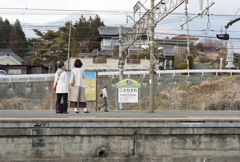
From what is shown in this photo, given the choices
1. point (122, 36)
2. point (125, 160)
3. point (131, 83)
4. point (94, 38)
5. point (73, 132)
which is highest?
point (94, 38)

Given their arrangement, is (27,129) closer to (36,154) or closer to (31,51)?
(36,154)

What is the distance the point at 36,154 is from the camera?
891 centimetres

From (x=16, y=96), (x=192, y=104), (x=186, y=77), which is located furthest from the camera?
(x=186, y=77)

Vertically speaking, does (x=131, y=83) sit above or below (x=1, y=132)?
above

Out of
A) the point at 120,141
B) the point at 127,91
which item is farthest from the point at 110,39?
the point at 120,141

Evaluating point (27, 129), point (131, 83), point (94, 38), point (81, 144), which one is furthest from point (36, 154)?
point (94, 38)

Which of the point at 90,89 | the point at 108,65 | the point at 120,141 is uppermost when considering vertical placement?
the point at 108,65

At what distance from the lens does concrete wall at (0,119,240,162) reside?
349 inches

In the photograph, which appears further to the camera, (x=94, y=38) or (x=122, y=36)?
(x=94, y=38)

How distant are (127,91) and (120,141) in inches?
281

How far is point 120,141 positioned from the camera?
365 inches

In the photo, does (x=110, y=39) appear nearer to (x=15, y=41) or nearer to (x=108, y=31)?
(x=108, y=31)

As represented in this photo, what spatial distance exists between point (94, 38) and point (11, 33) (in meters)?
18.0

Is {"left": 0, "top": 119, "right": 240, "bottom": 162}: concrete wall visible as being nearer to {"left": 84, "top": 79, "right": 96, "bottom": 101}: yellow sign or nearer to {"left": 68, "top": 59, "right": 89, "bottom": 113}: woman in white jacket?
{"left": 68, "top": 59, "right": 89, "bottom": 113}: woman in white jacket
